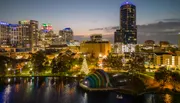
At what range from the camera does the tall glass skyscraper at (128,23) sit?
537 feet

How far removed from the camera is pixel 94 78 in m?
33.9

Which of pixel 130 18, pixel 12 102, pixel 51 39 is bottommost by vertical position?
pixel 12 102

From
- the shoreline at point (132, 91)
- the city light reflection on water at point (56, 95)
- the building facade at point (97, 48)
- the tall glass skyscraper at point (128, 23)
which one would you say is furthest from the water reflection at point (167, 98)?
the tall glass skyscraper at point (128, 23)

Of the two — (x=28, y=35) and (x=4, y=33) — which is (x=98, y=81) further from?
(x=28, y=35)

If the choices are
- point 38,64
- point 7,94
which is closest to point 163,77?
point 7,94

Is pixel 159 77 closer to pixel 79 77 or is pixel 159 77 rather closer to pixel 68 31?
pixel 79 77

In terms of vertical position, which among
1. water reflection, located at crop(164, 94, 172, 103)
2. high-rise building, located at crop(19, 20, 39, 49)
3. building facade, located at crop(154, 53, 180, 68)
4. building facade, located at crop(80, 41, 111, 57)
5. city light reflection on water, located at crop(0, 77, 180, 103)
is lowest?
water reflection, located at crop(164, 94, 172, 103)

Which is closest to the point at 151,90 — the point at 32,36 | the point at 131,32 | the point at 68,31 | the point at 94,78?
the point at 94,78

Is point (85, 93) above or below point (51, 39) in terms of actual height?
below

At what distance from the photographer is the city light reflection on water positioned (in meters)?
28.0

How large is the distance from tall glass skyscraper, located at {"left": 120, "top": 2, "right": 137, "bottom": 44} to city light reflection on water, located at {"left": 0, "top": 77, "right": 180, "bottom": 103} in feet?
425

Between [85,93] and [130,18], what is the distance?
141 m

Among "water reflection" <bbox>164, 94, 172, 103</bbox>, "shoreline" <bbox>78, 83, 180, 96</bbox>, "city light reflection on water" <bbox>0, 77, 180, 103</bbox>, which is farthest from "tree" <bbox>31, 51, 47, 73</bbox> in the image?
"water reflection" <bbox>164, 94, 172, 103</bbox>

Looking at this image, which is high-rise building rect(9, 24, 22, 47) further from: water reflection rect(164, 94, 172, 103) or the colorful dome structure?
water reflection rect(164, 94, 172, 103)
